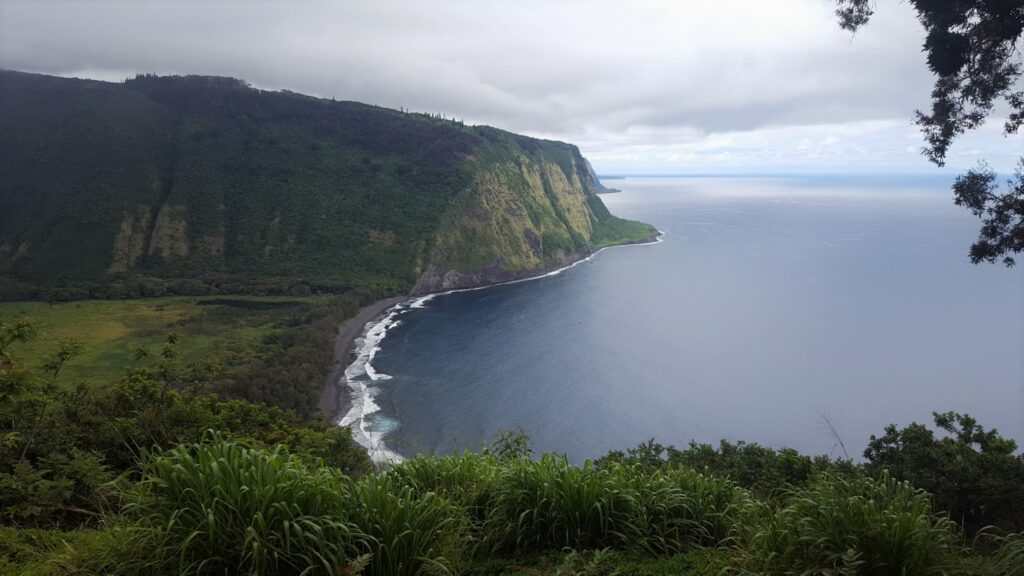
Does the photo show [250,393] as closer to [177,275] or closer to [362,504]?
[362,504]

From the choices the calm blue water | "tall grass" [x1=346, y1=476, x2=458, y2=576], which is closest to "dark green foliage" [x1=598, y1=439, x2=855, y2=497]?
"tall grass" [x1=346, y1=476, x2=458, y2=576]

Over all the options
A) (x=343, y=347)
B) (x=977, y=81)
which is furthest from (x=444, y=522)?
(x=343, y=347)

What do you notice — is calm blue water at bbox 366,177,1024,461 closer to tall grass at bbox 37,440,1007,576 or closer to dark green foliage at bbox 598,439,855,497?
dark green foliage at bbox 598,439,855,497

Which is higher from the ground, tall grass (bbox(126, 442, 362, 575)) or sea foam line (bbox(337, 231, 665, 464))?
tall grass (bbox(126, 442, 362, 575))

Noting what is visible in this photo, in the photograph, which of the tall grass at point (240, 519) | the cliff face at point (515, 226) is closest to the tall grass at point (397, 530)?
the tall grass at point (240, 519)

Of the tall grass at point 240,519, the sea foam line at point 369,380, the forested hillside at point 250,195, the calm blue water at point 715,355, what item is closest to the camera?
the tall grass at point 240,519

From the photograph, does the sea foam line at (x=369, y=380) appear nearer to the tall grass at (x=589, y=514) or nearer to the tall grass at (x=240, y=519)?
the tall grass at (x=589, y=514)

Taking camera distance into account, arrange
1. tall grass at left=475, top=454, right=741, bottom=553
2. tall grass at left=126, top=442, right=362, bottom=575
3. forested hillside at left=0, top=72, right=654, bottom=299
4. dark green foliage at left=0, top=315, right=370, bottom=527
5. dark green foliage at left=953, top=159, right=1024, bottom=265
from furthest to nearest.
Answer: forested hillside at left=0, top=72, right=654, bottom=299 < dark green foliage at left=953, top=159, right=1024, bottom=265 < dark green foliage at left=0, top=315, right=370, bottom=527 < tall grass at left=475, top=454, right=741, bottom=553 < tall grass at left=126, top=442, right=362, bottom=575
